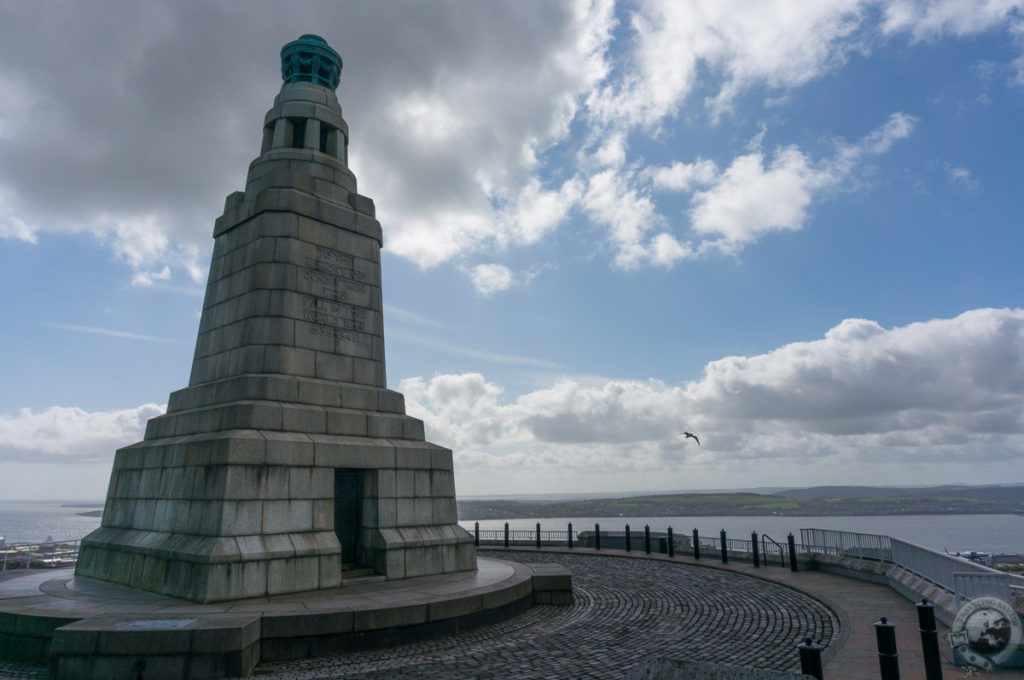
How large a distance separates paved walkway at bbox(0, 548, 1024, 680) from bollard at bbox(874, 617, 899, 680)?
1.08m

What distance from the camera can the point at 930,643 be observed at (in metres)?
7.17

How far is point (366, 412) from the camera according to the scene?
1513 cm

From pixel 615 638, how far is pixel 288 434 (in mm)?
7894

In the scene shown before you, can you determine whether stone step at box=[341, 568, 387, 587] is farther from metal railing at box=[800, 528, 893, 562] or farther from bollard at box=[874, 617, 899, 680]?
metal railing at box=[800, 528, 893, 562]

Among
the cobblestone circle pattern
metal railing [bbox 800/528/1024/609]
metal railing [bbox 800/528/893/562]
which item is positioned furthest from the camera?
metal railing [bbox 800/528/893/562]

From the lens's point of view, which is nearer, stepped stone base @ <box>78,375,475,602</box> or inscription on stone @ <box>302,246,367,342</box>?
stepped stone base @ <box>78,375,475,602</box>

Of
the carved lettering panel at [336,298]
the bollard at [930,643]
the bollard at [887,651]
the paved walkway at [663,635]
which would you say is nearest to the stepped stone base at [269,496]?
the carved lettering panel at [336,298]

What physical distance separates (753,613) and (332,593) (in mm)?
8463

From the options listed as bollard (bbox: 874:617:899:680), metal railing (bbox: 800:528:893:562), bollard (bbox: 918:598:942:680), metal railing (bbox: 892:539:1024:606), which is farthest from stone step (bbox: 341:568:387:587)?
metal railing (bbox: 800:528:893:562)

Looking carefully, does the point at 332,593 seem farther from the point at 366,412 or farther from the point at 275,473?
the point at 366,412

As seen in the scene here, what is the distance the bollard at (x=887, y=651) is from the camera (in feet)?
21.7

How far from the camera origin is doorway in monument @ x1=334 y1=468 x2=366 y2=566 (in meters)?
14.2

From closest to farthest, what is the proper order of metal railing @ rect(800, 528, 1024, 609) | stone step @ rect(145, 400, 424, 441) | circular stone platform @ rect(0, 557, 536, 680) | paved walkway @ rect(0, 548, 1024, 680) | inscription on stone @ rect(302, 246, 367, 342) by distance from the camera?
circular stone platform @ rect(0, 557, 536, 680) → paved walkway @ rect(0, 548, 1024, 680) → metal railing @ rect(800, 528, 1024, 609) → stone step @ rect(145, 400, 424, 441) → inscription on stone @ rect(302, 246, 367, 342)

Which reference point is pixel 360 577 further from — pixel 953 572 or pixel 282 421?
pixel 953 572
